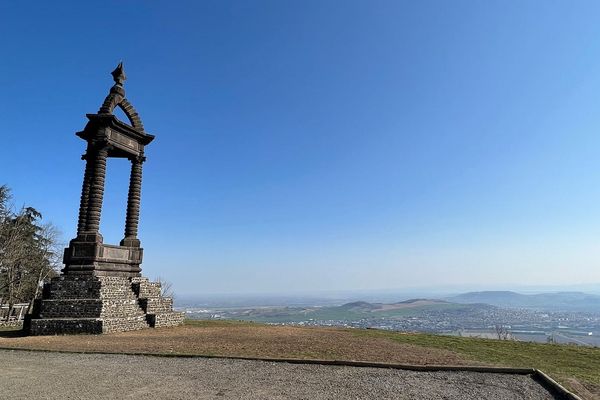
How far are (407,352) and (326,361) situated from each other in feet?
12.6

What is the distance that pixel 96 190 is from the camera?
22125 mm

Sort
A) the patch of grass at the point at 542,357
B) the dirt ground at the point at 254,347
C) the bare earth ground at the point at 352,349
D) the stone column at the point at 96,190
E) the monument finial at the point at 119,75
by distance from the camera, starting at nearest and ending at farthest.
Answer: the patch of grass at the point at 542,357
the bare earth ground at the point at 352,349
the dirt ground at the point at 254,347
the stone column at the point at 96,190
the monument finial at the point at 119,75

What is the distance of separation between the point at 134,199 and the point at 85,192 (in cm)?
271

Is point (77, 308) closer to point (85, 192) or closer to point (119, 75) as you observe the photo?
point (85, 192)

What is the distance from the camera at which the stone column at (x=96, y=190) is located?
71.5 ft

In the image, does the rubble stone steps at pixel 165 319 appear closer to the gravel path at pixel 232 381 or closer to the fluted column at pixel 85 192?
the fluted column at pixel 85 192

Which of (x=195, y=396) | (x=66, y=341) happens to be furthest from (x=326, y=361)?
(x=66, y=341)

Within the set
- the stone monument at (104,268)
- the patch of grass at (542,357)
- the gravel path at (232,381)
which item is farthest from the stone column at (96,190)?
the patch of grass at (542,357)

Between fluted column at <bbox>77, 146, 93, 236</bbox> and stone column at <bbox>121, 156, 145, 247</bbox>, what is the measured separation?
242 cm

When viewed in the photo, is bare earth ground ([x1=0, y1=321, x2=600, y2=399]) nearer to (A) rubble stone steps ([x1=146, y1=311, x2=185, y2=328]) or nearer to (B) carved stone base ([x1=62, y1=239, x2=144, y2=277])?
(A) rubble stone steps ([x1=146, y1=311, x2=185, y2=328])

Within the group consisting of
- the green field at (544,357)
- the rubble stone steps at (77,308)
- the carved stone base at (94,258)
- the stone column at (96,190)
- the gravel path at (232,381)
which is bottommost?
the green field at (544,357)

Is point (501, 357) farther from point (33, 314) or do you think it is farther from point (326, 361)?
point (33, 314)

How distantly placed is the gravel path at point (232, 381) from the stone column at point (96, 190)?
37.0 ft

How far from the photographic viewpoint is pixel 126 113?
24.3m
